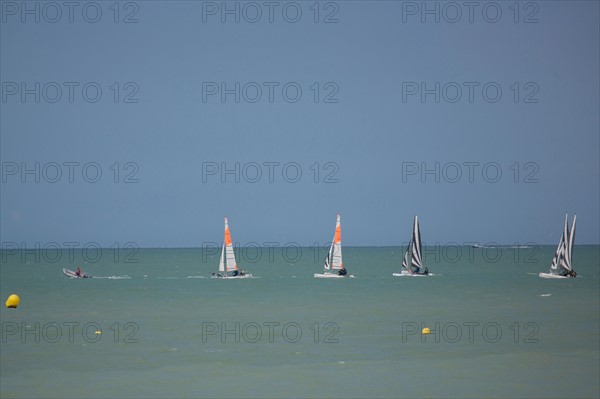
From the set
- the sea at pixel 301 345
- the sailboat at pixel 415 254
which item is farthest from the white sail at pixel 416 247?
the sea at pixel 301 345

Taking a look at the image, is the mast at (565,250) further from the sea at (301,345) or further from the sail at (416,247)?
the sail at (416,247)

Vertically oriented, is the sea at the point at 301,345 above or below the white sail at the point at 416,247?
below

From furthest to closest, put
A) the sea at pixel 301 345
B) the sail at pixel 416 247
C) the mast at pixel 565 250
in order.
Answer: the sail at pixel 416 247 → the mast at pixel 565 250 → the sea at pixel 301 345

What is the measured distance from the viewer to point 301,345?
51500 mm

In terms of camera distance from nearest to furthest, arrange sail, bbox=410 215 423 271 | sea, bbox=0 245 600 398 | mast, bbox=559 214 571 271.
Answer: sea, bbox=0 245 600 398 < mast, bbox=559 214 571 271 < sail, bbox=410 215 423 271

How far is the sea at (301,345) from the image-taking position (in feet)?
128

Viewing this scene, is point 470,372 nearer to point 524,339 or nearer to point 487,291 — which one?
point 524,339

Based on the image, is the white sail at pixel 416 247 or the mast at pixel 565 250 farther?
the white sail at pixel 416 247

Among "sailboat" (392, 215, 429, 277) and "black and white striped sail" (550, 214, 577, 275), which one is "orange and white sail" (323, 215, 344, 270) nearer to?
"sailboat" (392, 215, 429, 277)

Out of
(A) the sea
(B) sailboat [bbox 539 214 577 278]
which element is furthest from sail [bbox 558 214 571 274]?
(A) the sea

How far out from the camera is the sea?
38906 mm

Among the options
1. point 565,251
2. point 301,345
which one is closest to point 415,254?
point 565,251

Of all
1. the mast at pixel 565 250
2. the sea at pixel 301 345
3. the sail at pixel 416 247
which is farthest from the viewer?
the sail at pixel 416 247

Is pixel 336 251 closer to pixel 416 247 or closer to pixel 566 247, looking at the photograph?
pixel 416 247
